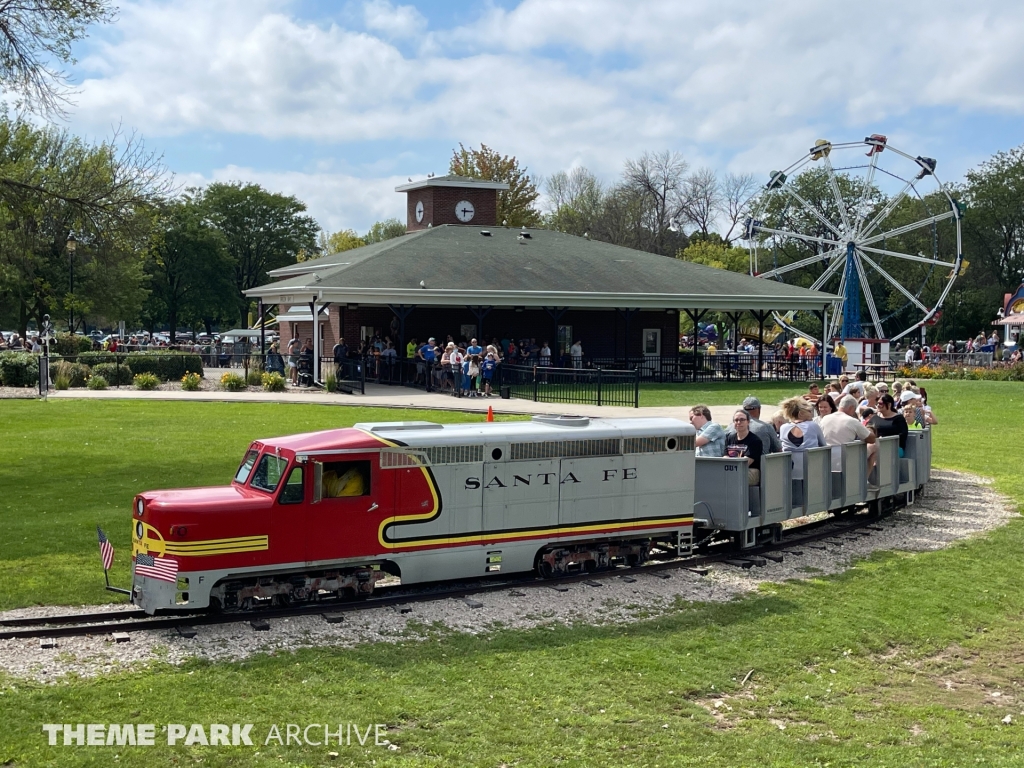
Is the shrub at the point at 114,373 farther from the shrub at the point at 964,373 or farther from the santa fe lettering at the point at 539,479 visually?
the shrub at the point at 964,373

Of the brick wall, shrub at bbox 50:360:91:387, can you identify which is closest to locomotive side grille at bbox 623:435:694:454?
shrub at bbox 50:360:91:387

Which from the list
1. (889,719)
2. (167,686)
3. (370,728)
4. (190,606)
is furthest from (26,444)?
(889,719)

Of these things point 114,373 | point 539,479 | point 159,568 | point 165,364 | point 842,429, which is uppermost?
point 165,364

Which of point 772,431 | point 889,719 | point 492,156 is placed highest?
point 492,156

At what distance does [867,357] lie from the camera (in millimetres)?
54656

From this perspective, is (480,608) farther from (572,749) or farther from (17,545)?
(17,545)

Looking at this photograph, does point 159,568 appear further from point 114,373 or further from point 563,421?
point 114,373

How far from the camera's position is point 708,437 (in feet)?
46.0

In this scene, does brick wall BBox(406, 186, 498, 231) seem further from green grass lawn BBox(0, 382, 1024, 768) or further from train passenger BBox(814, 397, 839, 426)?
green grass lawn BBox(0, 382, 1024, 768)

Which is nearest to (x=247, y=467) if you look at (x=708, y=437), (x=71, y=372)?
(x=708, y=437)

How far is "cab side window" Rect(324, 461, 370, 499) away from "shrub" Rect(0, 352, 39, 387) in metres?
30.8

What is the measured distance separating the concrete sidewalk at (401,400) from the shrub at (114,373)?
1.80 meters

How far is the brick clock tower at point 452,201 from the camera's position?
53375 mm

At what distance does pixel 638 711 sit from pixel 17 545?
8.64 metres
